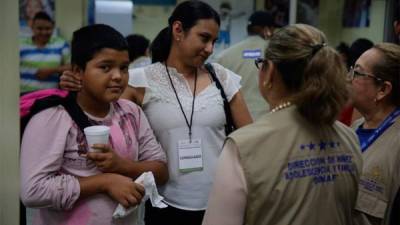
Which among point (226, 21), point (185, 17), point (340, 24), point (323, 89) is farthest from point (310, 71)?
point (340, 24)

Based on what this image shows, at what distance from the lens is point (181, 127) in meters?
1.99

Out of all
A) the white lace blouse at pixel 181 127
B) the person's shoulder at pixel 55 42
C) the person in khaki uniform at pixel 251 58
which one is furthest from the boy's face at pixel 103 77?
the person's shoulder at pixel 55 42

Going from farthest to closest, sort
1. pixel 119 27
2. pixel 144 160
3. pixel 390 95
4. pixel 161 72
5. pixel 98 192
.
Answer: pixel 119 27, pixel 161 72, pixel 390 95, pixel 144 160, pixel 98 192

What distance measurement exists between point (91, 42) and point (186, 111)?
0.54m

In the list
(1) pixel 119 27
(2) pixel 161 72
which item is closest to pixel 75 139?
(2) pixel 161 72

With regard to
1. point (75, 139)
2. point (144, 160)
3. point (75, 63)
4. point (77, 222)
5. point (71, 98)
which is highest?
point (75, 63)

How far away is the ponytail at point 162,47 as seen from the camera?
2.14 metres

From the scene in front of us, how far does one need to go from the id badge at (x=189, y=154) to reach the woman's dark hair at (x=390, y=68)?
2.42 ft

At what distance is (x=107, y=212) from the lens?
157cm

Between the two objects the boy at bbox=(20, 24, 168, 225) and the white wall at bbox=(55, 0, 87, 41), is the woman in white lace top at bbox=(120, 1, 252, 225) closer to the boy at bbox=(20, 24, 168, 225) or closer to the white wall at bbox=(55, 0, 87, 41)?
the boy at bbox=(20, 24, 168, 225)

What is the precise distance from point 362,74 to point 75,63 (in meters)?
1.07

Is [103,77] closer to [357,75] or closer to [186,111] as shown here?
[186,111]

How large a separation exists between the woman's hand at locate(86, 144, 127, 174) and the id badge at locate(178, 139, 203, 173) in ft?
1.47

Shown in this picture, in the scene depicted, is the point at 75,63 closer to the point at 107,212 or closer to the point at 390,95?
the point at 107,212
